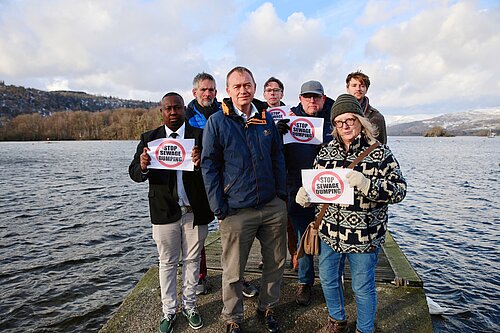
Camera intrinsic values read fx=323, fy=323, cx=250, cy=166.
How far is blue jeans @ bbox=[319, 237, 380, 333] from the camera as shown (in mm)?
3783

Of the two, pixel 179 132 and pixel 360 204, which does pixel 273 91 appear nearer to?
pixel 179 132

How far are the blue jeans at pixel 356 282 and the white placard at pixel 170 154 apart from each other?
2.11m

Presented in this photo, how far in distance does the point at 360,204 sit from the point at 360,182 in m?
0.37

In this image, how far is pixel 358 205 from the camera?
3729 millimetres

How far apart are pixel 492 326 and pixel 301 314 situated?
18.2 feet

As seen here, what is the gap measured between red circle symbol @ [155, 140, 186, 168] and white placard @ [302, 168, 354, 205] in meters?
1.69

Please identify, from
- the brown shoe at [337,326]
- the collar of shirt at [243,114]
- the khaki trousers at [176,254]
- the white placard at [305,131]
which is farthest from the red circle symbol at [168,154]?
the brown shoe at [337,326]

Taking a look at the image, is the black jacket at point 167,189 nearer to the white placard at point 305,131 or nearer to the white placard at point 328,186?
the white placard at point 305,131

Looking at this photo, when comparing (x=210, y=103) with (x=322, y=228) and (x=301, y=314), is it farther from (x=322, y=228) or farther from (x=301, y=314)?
(x=301, y=314)

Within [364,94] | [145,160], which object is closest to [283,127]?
[364,94]

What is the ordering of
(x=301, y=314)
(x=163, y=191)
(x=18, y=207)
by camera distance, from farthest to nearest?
(x=18, y=207), (x=301, y=314), (x=163, y=191)

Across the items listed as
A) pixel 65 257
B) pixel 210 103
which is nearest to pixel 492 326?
Answer: pixel 210 103

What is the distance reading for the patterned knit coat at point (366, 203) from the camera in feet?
11.7

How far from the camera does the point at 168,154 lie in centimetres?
434
